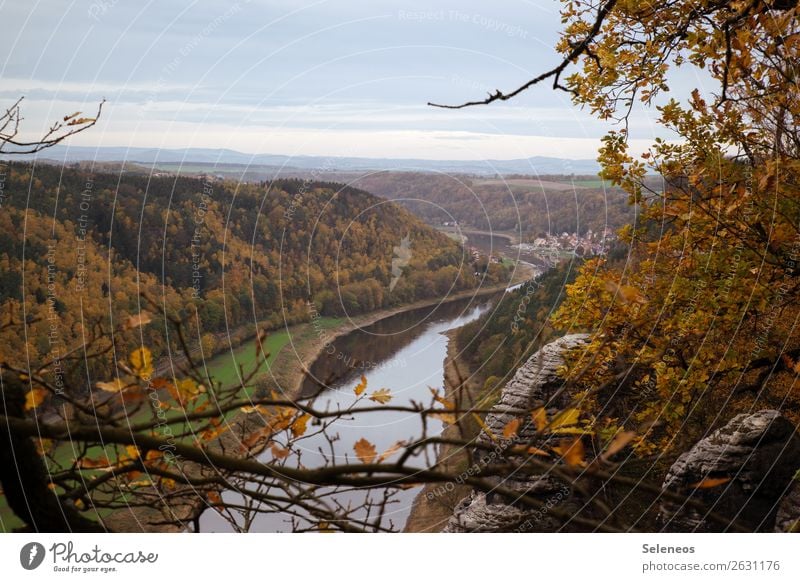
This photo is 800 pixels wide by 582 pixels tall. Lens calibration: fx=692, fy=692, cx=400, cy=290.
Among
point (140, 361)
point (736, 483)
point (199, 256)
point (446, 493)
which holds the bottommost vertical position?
point (446, 493)

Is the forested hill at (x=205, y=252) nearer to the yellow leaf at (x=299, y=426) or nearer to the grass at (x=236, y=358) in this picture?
the grass at (x=236, y=358)

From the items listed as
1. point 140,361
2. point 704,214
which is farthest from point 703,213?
point 140,361

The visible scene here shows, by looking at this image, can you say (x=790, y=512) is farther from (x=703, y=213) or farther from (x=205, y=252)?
(x=205, y=252)

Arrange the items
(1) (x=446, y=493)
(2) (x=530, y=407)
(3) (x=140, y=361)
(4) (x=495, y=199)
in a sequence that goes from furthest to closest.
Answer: (4) (x=495, y=199) < (2) (x=530, y=407) < (1) (x=446, y=493) < (3) (x=140, y=361)

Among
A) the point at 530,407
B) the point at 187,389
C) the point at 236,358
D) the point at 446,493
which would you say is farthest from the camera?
the point at 530,407

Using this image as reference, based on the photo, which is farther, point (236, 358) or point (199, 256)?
point (199, 256)

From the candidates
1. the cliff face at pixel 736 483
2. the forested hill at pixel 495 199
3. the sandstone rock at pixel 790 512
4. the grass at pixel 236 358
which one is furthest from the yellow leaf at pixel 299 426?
the sandstone rock at pixel 790 512
